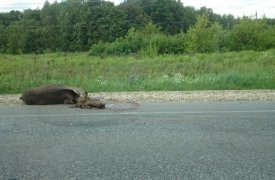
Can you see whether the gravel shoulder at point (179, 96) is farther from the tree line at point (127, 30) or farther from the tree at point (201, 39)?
the tree at point (201, 39)

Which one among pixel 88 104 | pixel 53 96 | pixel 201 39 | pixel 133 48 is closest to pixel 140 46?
pixel 133 48

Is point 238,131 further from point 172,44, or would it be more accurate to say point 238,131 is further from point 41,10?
point 41,10

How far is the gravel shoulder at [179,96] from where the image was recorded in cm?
1217

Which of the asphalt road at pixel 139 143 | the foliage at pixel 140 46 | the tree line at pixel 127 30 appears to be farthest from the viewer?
the foliage at pixel 140 46

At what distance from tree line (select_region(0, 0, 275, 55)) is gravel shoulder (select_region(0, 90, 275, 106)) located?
30.1 metres

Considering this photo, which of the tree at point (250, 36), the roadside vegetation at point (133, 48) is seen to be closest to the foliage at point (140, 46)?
the roadside vegetation at point (133, 48)

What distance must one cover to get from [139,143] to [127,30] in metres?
78.2

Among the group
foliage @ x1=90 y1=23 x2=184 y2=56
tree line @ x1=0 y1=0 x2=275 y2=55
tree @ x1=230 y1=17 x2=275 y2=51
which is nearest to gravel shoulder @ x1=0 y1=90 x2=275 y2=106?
tree line @ x1=0 y1=0 x2=275 y2=55

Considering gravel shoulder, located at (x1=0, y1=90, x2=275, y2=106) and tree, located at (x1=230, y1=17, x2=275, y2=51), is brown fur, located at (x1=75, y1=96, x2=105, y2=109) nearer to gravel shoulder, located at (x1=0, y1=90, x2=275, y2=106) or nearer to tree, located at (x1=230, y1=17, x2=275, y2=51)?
gravel shoulder, located at (x1=0, y1=90, x2=275, y2=106)

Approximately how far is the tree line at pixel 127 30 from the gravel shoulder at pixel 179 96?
98.6 ft

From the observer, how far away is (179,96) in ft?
42.5

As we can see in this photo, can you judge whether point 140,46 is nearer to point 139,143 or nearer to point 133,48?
point 133,48

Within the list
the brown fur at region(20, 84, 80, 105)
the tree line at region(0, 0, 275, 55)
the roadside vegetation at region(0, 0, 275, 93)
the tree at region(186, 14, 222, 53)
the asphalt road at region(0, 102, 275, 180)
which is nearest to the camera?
the asphalt road at region(0, 102, 275, 180)

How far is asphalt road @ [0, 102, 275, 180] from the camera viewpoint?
5.29 metres
